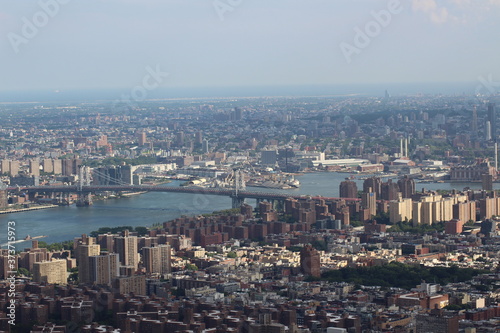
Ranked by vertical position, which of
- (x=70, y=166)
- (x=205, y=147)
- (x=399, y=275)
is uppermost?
(x=399, y=275)

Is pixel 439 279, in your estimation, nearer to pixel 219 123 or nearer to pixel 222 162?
pixel 222 162

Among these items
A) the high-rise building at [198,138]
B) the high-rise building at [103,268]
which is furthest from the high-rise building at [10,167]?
the high-rise building at [103,268]

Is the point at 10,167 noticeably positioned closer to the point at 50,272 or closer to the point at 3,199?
the point at 3,199

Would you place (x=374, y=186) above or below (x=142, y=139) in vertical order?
above

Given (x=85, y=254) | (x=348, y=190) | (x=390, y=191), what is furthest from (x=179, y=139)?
(x=85, y=254)

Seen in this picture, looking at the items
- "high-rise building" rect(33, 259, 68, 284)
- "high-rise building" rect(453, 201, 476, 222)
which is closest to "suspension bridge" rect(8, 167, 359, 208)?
"high-rise building" rect(453, 201, 476, 222)

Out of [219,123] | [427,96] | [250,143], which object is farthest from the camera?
[427,96]

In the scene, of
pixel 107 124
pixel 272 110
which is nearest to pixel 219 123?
pixel 107 124
